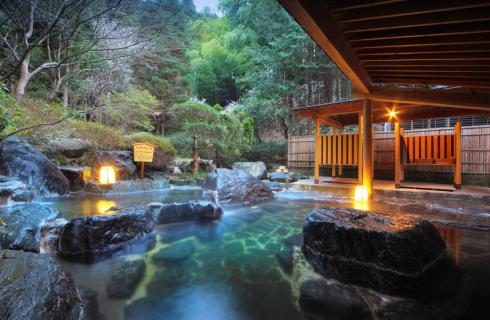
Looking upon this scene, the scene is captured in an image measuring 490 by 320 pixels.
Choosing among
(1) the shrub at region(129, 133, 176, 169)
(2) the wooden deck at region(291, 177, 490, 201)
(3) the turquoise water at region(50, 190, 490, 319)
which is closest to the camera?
(3) the turquoise water at region(50, 190, 490, 319)

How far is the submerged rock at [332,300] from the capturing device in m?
2.44

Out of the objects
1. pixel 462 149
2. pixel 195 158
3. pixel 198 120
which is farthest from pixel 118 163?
pixel 462 149

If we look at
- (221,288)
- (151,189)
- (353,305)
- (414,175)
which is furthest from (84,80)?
(414,175)

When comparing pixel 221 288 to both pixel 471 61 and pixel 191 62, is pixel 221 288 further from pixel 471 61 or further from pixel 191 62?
pixel 191 62

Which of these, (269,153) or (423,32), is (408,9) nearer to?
(423,32)

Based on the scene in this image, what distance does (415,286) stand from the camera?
287cm

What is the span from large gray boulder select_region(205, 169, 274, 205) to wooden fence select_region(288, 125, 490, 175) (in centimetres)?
533

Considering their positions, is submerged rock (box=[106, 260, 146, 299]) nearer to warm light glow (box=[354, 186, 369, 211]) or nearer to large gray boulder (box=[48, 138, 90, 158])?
warm light glow (box=[354, 186, 369, 211])

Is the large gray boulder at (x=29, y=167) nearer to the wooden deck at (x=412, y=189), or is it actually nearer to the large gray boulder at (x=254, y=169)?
the large gray boulder at (x=254, y=169)

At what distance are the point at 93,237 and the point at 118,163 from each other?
6153 millimetres

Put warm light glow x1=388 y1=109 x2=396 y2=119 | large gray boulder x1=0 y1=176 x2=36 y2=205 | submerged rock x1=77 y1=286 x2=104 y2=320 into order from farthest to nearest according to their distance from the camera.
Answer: warm light glow x1=388 y1=109 x2=396 y2=119 → large gray boulder x1=0 y1=176 x2=36 y2=205 → submerged rock x1=77 y1=286 x2=104 y2=320

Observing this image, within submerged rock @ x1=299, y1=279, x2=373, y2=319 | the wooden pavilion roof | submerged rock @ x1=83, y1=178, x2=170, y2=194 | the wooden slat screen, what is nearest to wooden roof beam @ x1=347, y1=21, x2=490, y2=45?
the wooden pavilion roof

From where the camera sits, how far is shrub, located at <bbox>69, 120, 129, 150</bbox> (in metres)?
9.31

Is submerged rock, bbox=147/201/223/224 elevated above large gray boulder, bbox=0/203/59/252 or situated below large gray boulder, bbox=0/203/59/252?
below
